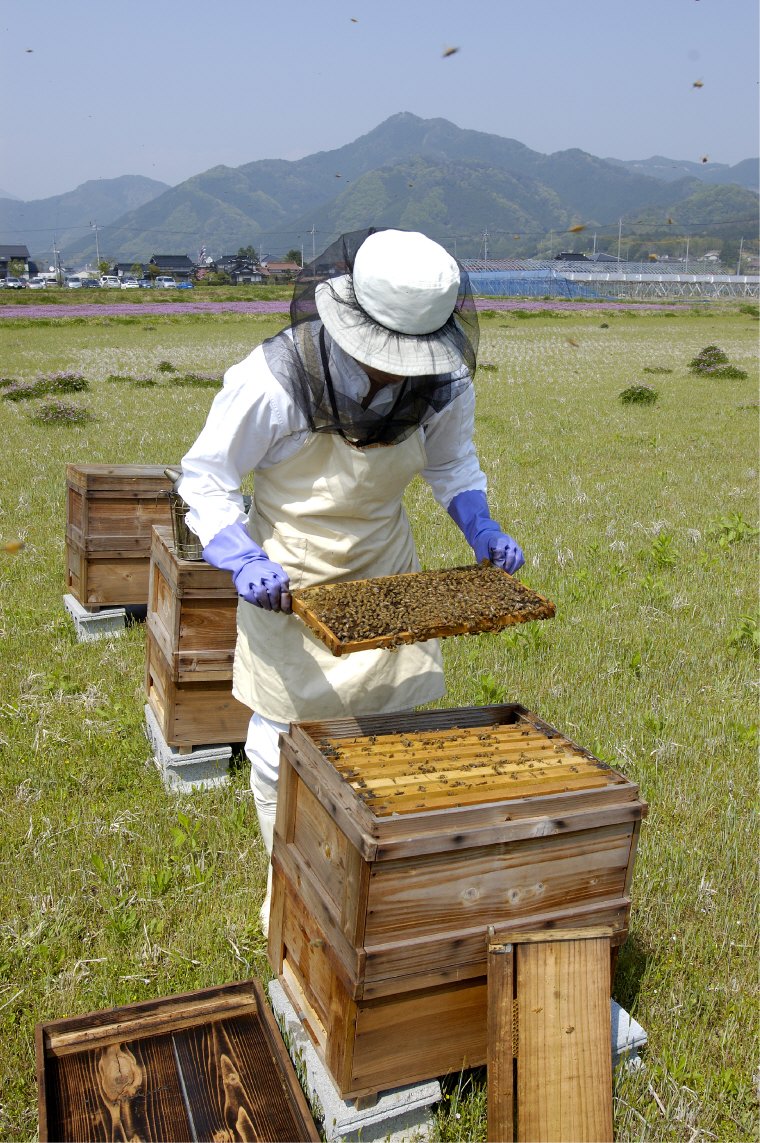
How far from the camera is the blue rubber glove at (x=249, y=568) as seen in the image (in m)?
3.02

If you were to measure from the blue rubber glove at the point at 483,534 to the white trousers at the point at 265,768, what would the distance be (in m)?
1.07

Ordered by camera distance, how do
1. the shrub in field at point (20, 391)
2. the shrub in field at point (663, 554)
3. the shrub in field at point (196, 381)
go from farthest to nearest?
the shrub in field at point (196, 381), the shrub in field at point (20, 391), the shrub in field at point (663, 554)

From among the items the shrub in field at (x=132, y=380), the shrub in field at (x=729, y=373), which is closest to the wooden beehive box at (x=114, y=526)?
the shrub in field at (x=132, y=380)

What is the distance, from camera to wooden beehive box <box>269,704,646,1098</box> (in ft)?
8.06

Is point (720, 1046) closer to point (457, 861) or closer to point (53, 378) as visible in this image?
point (457, 861)

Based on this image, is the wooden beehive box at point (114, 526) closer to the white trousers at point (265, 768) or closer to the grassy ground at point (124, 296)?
the white trousers at point (265, 768)

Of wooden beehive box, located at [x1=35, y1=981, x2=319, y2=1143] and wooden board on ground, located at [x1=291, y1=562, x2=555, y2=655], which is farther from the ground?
wooden board on ground, located at [x1=291, y1=562, x2=555, y2=655]

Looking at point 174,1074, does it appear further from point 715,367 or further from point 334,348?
point 715,367

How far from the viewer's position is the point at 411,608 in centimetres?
321

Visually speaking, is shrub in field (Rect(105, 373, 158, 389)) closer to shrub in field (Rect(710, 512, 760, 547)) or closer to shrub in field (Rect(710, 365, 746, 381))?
shrub in field (Rect(710, 365, 746, 381))

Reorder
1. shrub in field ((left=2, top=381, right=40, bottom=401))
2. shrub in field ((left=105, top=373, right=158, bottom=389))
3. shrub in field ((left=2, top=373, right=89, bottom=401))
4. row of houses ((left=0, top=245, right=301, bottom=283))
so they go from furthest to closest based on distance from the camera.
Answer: row of houses ((left=0, top=245, right=301, bottom=283)) < shrub in field ((left=105, top=373, right=158, bottom=389)) < shrub in field ((left=2, top=373, right=89, bottom=401)) < shrub in field ((left=2, top=381, right=40, bottom=401))

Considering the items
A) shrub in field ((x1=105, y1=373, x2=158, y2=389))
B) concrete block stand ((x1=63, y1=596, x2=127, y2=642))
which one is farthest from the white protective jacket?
shrub in field ((x1=105, y1=373, x2=158, y2=389))

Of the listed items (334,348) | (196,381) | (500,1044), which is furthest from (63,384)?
(500,1044)

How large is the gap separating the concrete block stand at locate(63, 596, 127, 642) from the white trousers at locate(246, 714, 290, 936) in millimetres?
3071
